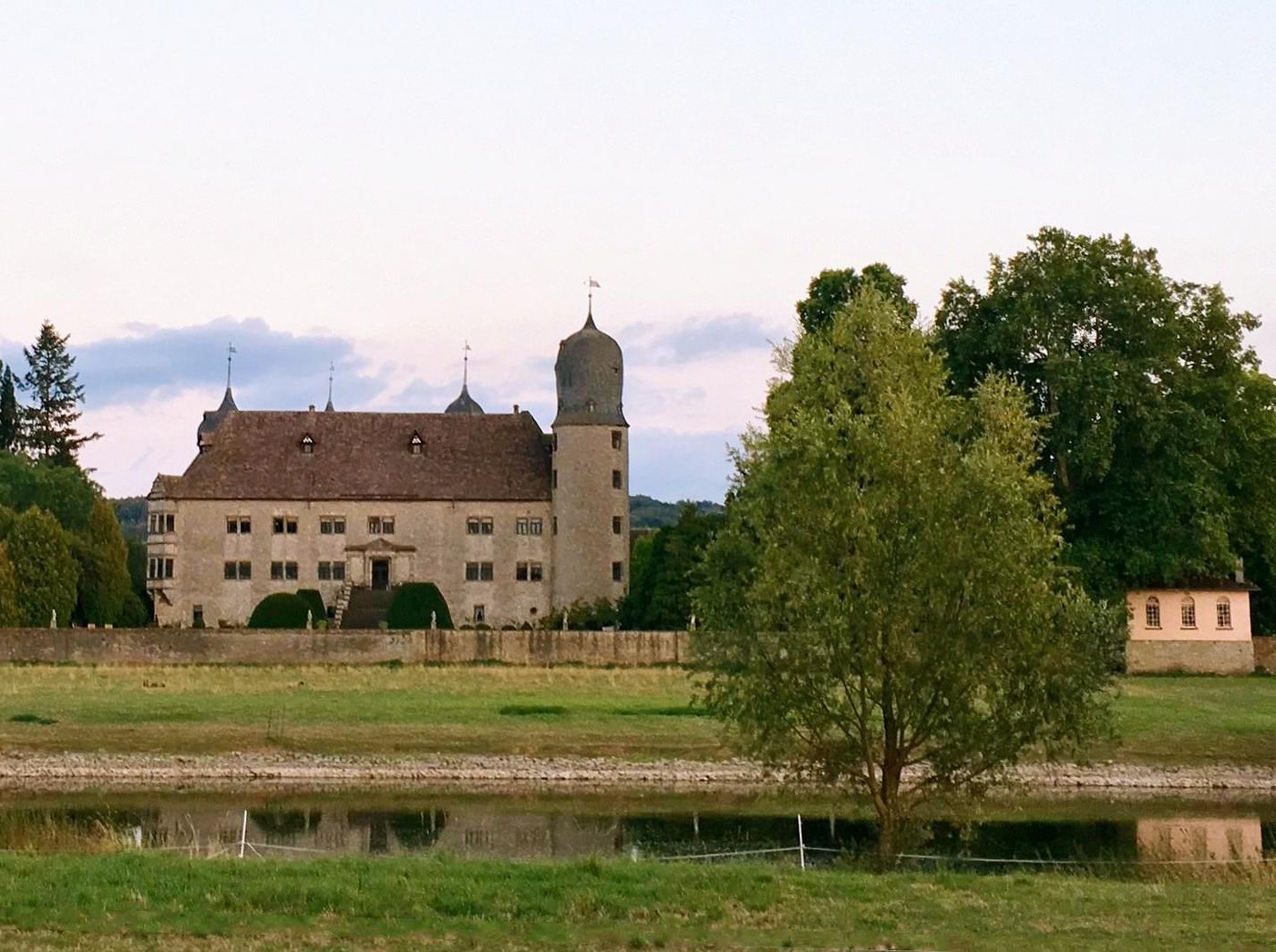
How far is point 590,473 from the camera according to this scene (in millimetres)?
65562

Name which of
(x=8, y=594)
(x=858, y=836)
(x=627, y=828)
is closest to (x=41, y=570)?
(x=8, y=594)

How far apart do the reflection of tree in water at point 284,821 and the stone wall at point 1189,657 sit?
104ft

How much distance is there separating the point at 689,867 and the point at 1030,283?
3716 cm

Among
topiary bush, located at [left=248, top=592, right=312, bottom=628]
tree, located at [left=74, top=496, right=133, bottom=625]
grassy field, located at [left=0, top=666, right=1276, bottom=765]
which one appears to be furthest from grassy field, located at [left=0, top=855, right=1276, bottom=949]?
tree, located at [left=74, top=496, right=133, bottom=625]

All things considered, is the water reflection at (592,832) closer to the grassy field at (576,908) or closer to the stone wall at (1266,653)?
the grassy field at (576,908)

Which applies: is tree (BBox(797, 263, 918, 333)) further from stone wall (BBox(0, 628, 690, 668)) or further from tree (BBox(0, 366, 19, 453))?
tree (BBox(0, 366, 19, 453))

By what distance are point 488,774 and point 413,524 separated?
3368 cm

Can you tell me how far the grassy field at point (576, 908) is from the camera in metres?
13.4

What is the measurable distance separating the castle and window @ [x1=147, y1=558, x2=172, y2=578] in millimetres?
73

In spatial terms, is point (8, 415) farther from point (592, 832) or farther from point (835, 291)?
point (592, 832)

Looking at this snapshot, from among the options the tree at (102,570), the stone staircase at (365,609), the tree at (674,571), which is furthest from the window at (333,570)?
the tree at (674,571)

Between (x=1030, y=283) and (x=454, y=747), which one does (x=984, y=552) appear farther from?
(x=1030, y=283)

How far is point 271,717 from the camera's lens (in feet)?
123

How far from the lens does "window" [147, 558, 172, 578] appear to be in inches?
2608
